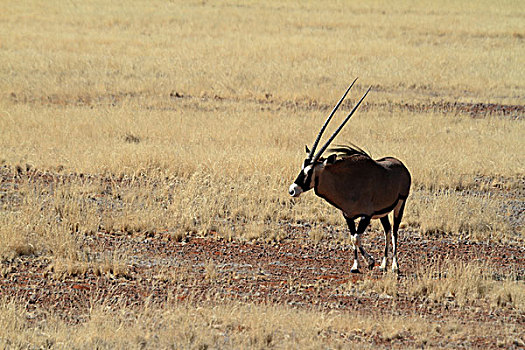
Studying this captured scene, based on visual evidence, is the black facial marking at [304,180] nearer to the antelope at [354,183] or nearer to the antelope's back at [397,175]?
the antelope at [354,183]

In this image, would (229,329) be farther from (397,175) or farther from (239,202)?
(239,202)

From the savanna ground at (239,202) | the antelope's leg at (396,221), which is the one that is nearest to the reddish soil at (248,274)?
the savanna ground at (239,202)

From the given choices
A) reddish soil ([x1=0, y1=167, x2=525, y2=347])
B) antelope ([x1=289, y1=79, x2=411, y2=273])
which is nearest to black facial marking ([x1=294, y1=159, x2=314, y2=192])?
antelope ([x1=289, y1=79, x2=411, y2=273])

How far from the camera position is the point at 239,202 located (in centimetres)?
1015

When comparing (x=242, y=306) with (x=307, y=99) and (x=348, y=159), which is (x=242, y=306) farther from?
(x=307, y=99)

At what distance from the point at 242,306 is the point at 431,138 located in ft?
32.7

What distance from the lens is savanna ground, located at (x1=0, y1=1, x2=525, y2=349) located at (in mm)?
6082

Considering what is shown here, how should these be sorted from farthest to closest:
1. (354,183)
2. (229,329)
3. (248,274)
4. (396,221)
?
(248,274)
(396,221)
(354,183)
(229,329)

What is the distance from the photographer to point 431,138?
1547 centimetres

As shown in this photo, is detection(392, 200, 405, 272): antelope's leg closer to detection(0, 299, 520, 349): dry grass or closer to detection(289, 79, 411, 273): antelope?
detection(289, 79, 411, 273): antelope

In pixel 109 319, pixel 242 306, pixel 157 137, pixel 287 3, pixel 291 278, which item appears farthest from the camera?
pixel 287 3

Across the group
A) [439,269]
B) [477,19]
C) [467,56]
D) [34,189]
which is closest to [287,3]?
[477,19]

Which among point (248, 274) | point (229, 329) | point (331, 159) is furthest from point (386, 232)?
point (229, 329)

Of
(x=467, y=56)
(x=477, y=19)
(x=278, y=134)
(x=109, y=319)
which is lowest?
(x=109, y=319)
